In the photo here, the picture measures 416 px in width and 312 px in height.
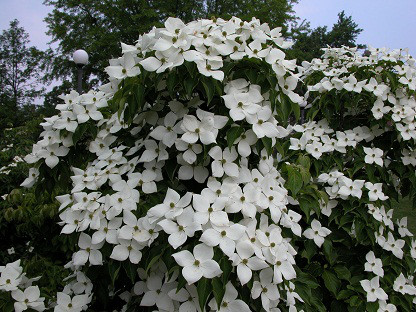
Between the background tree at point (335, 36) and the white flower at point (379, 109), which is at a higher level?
the white flower at point (379, 109)

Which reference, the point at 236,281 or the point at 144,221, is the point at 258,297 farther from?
the point at 144,221

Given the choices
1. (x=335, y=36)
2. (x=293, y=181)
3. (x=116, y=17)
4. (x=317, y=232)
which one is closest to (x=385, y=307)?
(x=317, y=232)

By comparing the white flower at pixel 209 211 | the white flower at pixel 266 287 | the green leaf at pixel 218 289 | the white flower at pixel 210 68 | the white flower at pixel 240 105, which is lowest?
the white flower at pixel 266 287

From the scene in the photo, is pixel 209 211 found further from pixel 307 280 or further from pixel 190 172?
pixel 307 280

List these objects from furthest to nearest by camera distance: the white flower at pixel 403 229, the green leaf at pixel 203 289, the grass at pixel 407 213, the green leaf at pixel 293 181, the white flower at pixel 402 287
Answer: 1. the grass at pixel 407 213
2. the white flower at pixel 403 229
3. the white flower at pixel 402 287
4. the green leaf at pixel 293 181
5. the green leaf at pixel 203 289

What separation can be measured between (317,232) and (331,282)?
31 cm

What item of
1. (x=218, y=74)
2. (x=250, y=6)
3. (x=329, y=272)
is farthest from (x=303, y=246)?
(x=250, y=6)

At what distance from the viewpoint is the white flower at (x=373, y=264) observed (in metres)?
2.29

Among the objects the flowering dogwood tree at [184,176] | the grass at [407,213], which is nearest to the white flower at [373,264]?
the flowering dogwood tree at [184,176]

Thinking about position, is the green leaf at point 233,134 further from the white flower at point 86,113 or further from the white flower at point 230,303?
the white flower at point 86,113

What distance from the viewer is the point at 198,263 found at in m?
1.14

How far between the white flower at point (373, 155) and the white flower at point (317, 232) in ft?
1.81

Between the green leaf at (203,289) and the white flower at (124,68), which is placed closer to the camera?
the green leaf at (203,289)

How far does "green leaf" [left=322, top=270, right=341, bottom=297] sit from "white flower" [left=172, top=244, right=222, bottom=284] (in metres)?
1.29
